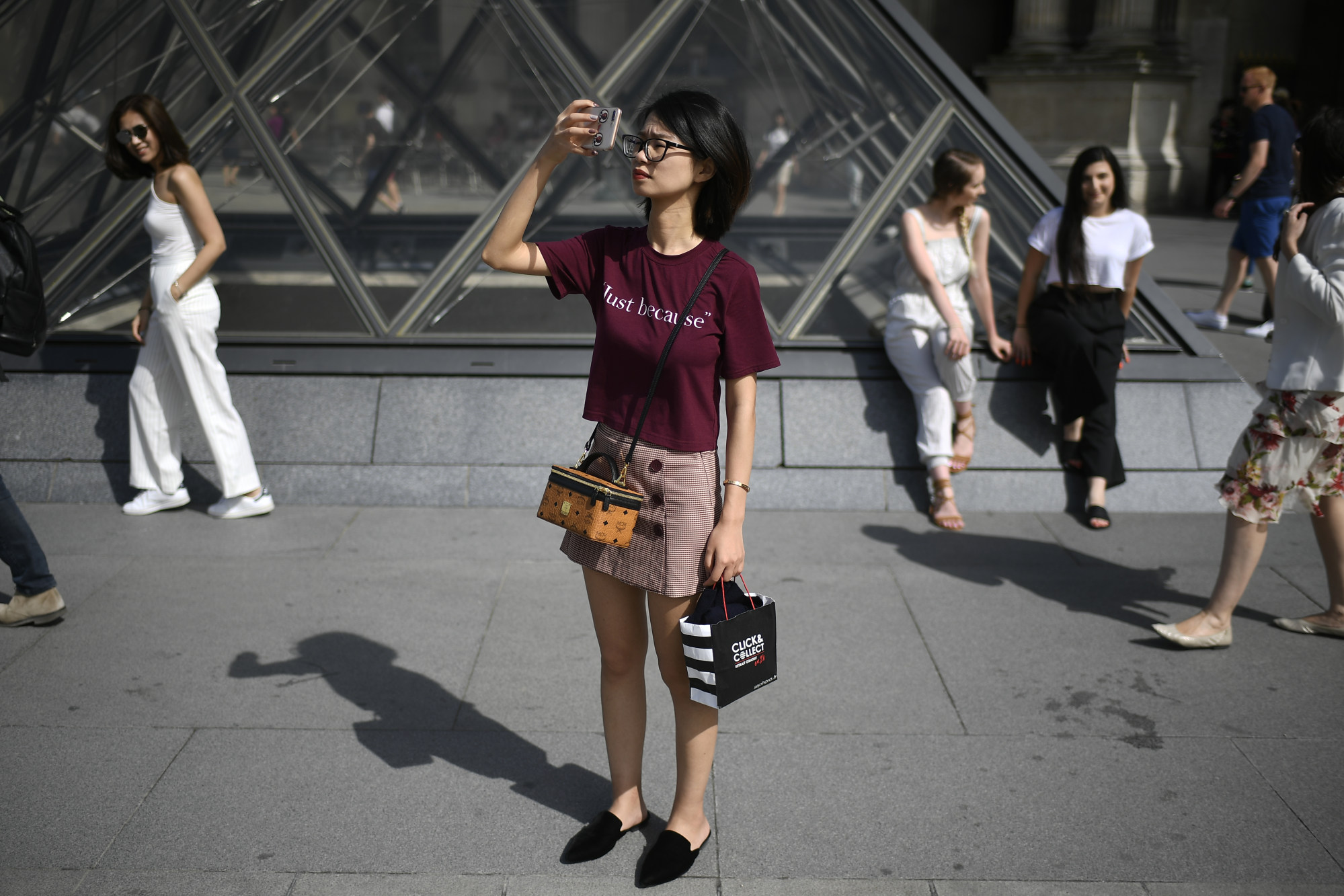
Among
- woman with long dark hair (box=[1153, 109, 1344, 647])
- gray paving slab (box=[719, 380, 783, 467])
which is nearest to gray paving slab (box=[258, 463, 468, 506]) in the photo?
gray paving slab (box=[719, 380, 783, 467])

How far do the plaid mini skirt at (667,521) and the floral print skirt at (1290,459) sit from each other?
254 cm

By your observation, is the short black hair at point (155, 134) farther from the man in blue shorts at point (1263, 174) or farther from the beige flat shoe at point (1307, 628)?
the man in blue shorts at point (1263, 174)

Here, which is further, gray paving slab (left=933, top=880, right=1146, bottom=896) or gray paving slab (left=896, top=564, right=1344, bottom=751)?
gray paving slab (left=896, top=564, right=1344, bottom=751)

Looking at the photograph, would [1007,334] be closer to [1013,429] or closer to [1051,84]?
[1013,429]

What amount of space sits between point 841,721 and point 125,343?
4593 mm

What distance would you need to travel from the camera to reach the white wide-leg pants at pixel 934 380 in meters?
5.88

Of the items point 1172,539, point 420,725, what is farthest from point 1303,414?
point 420,725

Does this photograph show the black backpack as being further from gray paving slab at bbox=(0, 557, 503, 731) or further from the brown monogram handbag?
the brown monogram handbag

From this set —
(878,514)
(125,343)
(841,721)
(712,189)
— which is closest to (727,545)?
(712,189)

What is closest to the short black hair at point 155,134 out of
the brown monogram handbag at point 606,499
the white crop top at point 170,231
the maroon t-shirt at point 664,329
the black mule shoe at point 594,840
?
the white crop top at point 170,231

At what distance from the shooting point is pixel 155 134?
536cm

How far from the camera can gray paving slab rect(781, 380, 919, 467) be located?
611 cm

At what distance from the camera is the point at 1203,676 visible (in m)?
4.23

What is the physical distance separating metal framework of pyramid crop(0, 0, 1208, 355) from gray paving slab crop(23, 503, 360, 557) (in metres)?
1.10
